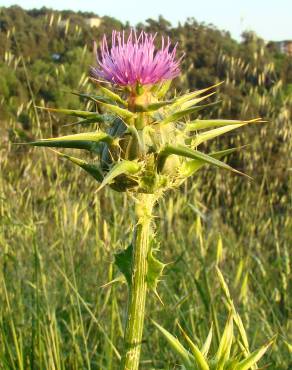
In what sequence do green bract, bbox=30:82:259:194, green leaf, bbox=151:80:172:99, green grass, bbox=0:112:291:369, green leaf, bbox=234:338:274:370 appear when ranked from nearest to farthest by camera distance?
1. green leaf, bbox=234:338:274:370
2. green bract, bbox=30:82:259:194
3. green leaf, bbox=151:80:172:99
4. green grass, bbox=0:112:291:369

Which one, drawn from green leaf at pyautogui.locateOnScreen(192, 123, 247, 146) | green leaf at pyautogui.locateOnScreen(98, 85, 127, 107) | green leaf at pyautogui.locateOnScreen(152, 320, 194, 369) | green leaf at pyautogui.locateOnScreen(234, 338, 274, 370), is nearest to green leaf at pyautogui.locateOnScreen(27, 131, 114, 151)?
green leaf at pyautogui.locateOnScreen(98, 85, 127, 107)

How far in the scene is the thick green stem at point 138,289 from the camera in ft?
4.66

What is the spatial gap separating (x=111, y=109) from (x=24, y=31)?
552cm

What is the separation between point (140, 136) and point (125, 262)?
318mm

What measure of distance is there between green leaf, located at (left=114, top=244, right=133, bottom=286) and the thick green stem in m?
0.02

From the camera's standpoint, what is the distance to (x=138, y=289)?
1.48 meters

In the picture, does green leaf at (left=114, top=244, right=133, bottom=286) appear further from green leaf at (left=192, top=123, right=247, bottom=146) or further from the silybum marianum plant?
green leaf at (left=192, top=123, right=247, bottom=146)

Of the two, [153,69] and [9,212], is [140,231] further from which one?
[9,212]

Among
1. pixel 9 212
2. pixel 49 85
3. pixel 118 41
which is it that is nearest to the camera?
pixel 118 41

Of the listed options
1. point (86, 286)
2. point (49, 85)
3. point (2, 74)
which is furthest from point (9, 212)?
point (2, 74)

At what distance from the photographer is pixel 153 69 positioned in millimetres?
1632

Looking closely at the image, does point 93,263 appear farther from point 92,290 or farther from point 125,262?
point 125,262

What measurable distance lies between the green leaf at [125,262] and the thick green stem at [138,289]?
0.07 ft

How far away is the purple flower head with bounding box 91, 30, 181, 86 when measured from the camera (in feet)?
5.30
